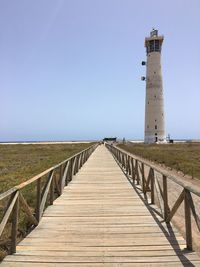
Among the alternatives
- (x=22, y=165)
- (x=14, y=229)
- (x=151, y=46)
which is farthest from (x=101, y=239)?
(x=151, y=46)

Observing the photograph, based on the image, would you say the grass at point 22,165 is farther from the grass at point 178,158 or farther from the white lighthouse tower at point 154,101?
the white lighthouse tower at point 154,101

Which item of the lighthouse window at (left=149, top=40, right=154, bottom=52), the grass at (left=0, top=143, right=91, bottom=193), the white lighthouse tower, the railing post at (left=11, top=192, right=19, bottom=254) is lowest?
the grass at (left=0, top=143, right=91, bottom=193)

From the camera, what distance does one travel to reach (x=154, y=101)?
182 ft

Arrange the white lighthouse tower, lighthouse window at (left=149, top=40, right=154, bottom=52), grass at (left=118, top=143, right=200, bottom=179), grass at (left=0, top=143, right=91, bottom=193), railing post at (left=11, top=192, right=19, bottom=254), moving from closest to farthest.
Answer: railing post at (left=11, top=192, right=19, bottom=254), grass at (left=0, top=143, right=91, bottom=193), grass at (left=118, top=143, right=200, bottom=179), the white lighthouse tower, lighthouse window at (left=149, top=40, right=154, bottom=52)

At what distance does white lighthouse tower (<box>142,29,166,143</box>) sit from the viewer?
55094 millimetres

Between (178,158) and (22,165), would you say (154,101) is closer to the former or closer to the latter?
(178,158)

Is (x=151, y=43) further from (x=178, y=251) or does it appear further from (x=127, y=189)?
(x=178, y=251)

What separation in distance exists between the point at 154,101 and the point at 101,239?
2024 inches

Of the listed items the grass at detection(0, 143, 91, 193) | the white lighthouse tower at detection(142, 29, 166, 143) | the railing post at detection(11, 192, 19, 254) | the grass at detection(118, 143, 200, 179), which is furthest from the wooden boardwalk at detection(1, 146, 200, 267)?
the white lighthouse tower at detection(142, 29, 166, 143)

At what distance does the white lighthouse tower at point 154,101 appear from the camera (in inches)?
2169

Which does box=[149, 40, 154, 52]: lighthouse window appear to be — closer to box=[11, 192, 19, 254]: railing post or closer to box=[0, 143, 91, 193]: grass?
box=[0, 143, 91, 193]: grass

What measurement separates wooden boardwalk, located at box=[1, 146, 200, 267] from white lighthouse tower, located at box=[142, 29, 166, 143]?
47067 millimetres

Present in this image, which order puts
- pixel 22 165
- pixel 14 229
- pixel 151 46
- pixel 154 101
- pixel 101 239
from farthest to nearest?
pixel 151 46, pixel 154 101, pixel 22 165, pixel 101 239, pixel 14 229

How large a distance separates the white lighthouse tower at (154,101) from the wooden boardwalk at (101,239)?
47067mm
